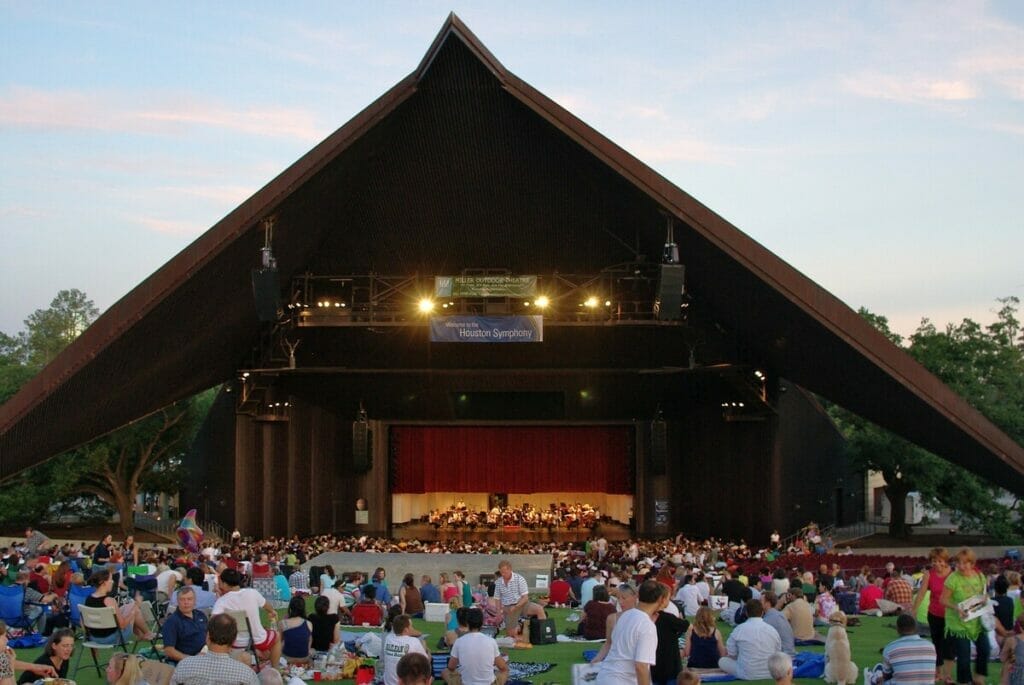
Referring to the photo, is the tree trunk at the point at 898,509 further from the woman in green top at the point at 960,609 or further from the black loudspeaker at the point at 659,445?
the woman in green top at the point at 960,609

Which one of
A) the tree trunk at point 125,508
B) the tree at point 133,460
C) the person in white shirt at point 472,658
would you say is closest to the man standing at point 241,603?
the person in white shirt at point 472,658

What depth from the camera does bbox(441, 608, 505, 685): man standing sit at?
7.48m

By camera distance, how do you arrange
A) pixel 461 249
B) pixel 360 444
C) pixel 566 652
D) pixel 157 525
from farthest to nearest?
1. pixel 157 525
2. pixel 360 444
3. pixel 461 249
4. pixel 566 652

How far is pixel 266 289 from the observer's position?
18938 mm

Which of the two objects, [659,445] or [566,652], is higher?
[659,445]

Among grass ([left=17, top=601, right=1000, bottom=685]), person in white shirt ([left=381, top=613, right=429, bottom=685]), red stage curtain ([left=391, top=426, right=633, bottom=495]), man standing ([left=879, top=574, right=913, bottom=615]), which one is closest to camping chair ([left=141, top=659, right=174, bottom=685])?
person in white shirt ([left=381, top=613, right=429, bottom=685])

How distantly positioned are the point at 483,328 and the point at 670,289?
5033 millimetres

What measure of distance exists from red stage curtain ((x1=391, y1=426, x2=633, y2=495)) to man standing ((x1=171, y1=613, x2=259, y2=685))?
30270 millimetres

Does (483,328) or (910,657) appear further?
(483,328)

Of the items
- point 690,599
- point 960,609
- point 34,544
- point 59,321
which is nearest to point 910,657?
point 960,609

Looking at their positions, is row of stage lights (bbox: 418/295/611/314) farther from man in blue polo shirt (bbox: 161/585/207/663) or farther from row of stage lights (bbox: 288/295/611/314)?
man in blue polo shirt (bbox: 161/585/207/663)

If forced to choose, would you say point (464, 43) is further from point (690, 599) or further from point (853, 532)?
point (853, 532)

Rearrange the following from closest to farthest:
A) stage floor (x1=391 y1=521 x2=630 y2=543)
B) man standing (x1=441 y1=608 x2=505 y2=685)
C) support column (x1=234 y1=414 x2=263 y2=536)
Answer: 1. man standing (x1=441 y1=608 x2=505 y2=685)
2. support column (x1=234 y1=414 x2=263 y2=536)
3. stage floor (x1=391 y1=521 x2=630 y2=543)

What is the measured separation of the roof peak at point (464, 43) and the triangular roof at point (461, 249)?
0.10 feet
